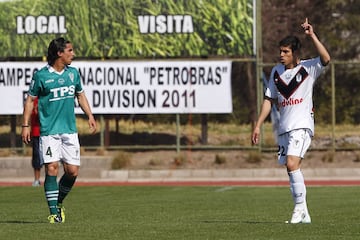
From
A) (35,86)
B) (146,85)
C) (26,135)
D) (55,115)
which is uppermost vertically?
(35,86)

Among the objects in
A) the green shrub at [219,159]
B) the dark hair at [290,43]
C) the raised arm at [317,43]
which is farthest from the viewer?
the green shrub at [219,159]

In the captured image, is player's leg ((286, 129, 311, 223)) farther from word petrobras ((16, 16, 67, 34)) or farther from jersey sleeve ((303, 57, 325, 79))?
word petrobras ((16, 16, 67, 34))

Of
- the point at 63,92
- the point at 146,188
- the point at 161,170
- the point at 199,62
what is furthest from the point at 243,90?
the point at 63,92

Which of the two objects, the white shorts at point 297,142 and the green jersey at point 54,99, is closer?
the white shorts at point 297,142

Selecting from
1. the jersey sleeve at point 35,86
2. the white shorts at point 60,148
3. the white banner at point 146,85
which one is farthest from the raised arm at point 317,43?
the white banner at point 146,85

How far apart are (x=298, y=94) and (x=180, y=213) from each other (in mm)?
3259

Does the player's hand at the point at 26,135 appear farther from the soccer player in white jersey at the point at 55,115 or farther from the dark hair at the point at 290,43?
the dark hair at the point at 290,43

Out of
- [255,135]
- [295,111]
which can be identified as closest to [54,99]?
[255,135]

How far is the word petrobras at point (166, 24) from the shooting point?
30.8 m

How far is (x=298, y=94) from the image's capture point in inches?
549

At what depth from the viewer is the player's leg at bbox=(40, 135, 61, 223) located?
14.3m

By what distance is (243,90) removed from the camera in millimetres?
32875

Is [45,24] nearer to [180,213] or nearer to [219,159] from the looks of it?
[219,159]

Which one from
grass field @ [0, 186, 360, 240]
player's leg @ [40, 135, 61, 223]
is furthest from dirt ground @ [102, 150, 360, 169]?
player's leg @ [40, 135, 61, 223]
